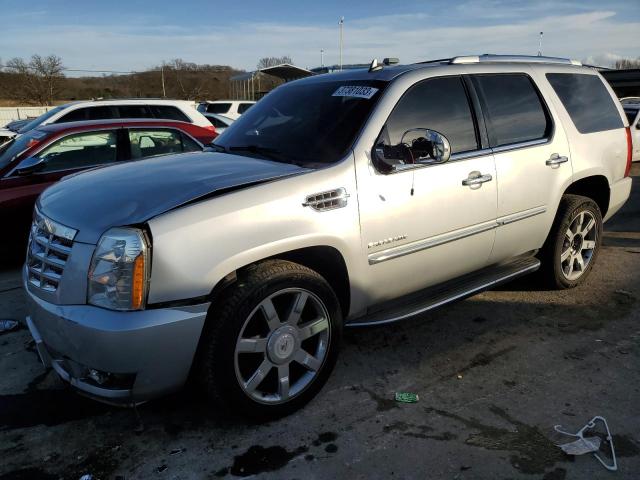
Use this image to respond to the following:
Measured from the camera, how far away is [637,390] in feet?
9.90

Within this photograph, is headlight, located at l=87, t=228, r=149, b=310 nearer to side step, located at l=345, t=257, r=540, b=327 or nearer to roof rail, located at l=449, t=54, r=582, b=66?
side step, located at l=345, t=257, r=540, b=327

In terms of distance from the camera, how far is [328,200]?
2.77 meters

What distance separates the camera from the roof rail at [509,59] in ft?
12.1

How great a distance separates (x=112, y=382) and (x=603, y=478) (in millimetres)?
2282

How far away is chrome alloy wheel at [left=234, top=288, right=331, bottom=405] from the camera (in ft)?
8.64

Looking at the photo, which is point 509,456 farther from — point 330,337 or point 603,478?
point 330,337

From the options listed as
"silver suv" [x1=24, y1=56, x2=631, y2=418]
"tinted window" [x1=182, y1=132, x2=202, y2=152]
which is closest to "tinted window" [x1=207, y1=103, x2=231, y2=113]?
"tinted window" [x1=182, y1=132, x2=202, y2=152]

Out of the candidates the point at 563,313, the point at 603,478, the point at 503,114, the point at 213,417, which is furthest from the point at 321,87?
the point at 603,478

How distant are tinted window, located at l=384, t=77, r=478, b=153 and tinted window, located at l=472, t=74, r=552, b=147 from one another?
0.68 feet

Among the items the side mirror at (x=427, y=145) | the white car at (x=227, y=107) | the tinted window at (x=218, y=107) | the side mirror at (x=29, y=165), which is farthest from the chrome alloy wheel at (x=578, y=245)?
the tinted window at (x=218, y=107)

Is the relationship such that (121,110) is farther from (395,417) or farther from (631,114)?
(631,114)

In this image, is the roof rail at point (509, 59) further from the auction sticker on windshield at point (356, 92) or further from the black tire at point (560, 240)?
the black tire at point (560, 240)

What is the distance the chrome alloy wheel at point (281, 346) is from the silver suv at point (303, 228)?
10 millimetres

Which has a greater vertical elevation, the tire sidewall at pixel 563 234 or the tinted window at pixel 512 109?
the tinted window at pixel 512 109
